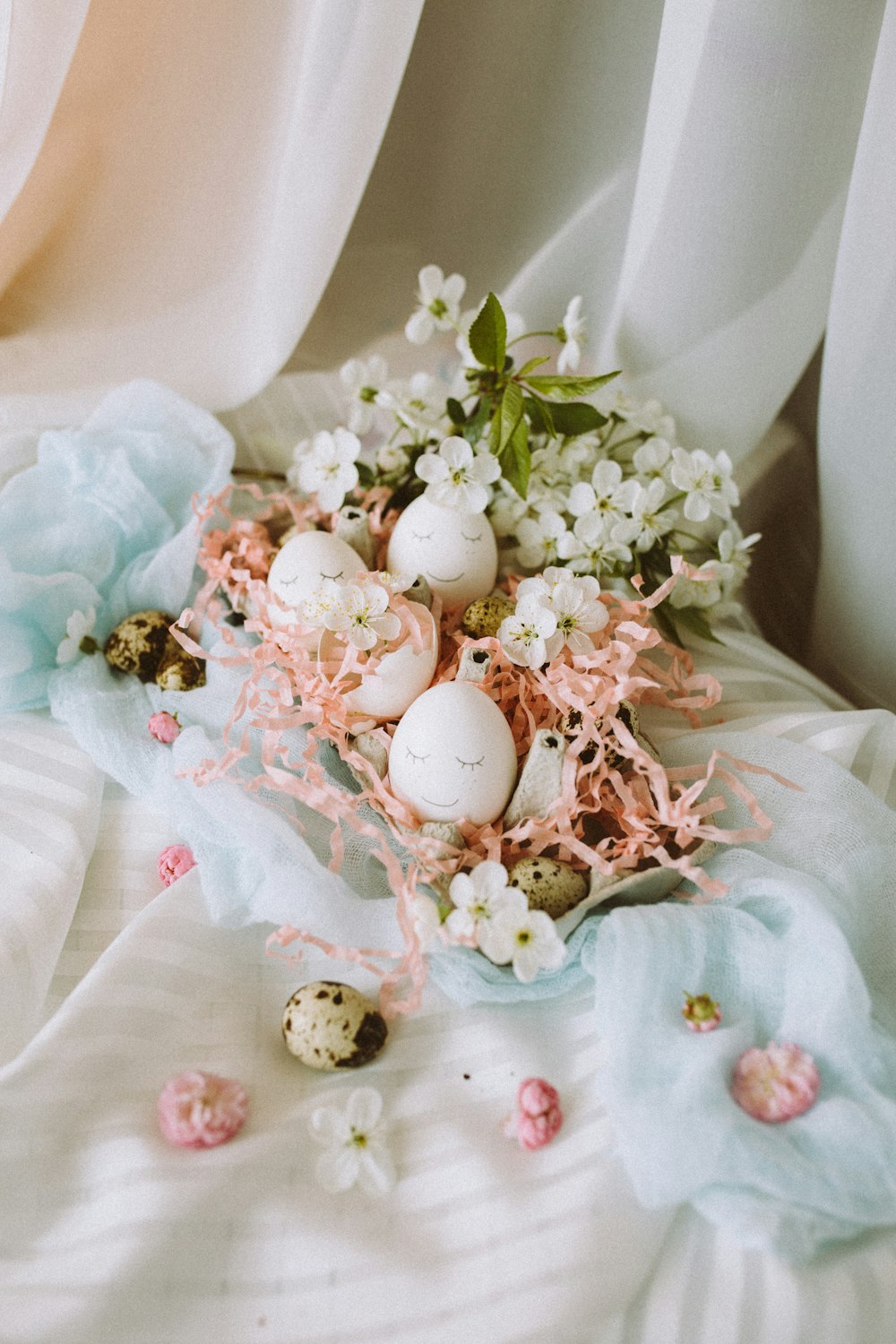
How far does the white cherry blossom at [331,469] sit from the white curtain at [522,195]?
7.3 inches

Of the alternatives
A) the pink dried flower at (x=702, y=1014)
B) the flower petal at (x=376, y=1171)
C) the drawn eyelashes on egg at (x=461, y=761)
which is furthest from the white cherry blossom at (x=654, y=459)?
the flower petal at (x=376, y=1171)

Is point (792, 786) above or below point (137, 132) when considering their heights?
below

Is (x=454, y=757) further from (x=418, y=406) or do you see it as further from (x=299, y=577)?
(x=418, y=406)

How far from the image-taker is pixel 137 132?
3.27 ft

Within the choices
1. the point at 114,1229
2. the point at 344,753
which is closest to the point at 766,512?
the point at 344,753

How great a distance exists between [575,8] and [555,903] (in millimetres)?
854

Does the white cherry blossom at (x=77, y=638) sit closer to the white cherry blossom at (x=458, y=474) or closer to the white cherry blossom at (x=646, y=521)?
the white cherry blossom at (x=458, y=474)

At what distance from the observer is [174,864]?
0.72m

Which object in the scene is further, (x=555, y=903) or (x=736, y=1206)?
(x=555, y=903)

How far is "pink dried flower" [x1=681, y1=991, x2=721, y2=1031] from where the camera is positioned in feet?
1.93

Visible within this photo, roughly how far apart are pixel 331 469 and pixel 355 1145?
539 millimetres

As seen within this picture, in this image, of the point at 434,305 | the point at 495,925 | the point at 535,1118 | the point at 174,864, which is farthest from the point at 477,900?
the point at 434,305

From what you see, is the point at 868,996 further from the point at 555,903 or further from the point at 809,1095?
the point at 555,903

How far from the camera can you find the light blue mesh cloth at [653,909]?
53cm
